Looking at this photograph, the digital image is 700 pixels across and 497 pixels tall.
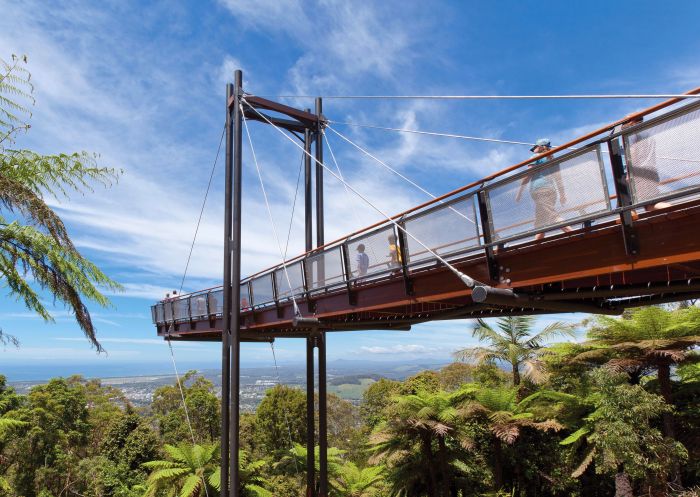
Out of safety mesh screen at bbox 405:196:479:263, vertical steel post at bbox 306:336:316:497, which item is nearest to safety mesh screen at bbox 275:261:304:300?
vertical steel post at bbox 306:336:316:497

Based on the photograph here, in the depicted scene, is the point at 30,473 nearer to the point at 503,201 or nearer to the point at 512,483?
the point at 512,483

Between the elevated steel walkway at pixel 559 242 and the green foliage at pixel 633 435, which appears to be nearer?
the elevated steel walkway at pixel 559 242

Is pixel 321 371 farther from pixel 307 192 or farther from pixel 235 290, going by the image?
pixel 307 192

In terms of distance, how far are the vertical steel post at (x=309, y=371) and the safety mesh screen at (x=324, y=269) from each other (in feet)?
9.47

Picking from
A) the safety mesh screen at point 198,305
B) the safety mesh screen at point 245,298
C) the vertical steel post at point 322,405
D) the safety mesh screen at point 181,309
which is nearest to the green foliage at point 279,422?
the safety mesh screen at point 181,309

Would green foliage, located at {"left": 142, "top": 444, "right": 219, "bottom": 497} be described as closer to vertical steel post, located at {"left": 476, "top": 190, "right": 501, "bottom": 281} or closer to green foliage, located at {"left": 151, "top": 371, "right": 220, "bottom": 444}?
vertical steel post, located at {"left": 476, "top": 190, "right": 501, "bottom": 281}

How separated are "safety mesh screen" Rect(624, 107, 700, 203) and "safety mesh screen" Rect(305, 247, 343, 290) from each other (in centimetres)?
474

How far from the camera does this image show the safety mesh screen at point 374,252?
22.1 feet

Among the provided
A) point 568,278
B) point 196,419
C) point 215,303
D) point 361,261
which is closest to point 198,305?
point 215,303

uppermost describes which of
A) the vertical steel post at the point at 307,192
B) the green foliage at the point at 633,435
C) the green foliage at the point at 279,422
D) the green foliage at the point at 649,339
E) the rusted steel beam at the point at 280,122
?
the rusted steel beam at the point at 280,122

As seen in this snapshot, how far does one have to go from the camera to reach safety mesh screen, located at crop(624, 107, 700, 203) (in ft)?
11.5

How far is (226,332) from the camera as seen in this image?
408 inches

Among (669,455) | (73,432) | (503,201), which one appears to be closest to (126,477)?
(73,432)

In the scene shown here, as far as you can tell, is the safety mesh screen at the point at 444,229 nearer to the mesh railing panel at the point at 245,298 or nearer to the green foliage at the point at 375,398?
the mesh railing panel at the point at 245,298
